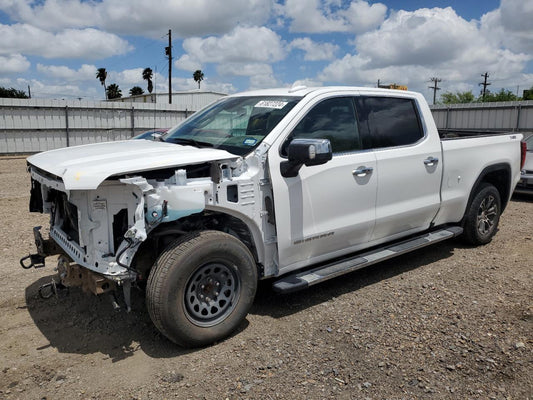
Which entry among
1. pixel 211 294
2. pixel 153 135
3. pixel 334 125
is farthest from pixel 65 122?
pixel 211 294

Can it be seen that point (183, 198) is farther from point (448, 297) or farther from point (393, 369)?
point (448, 297)

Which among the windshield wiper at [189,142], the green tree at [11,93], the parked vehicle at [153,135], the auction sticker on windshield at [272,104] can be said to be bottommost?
the windshield wiper at [189,142]

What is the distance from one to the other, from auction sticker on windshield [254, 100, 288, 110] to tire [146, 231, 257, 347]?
51.8 inches

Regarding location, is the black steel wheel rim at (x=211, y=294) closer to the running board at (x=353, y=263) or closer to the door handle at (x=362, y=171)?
the running board at (x=353, y=263)

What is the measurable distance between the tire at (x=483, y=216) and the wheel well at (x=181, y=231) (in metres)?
3.33

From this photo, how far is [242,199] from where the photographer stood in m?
3.67

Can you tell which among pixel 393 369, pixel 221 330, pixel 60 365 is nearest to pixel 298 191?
pixel 221 330

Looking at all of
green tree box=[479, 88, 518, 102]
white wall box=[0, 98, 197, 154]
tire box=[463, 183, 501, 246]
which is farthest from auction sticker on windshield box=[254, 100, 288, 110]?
green tree box=[479, 88, 518, 102]

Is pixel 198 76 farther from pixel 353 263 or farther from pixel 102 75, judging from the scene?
pixel 353 263

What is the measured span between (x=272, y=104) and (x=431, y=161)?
6.34ft

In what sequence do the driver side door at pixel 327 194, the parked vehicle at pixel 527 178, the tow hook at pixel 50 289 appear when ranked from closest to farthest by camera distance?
the driver side door at pixel 327 194 → the tow hook at pixel 50 289 → the parked vehicle at pixel 527 178

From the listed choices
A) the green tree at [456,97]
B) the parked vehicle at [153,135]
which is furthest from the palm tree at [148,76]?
the parked vehicle at [153,135]

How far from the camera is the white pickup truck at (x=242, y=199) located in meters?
3.28

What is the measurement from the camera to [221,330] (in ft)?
11.8
